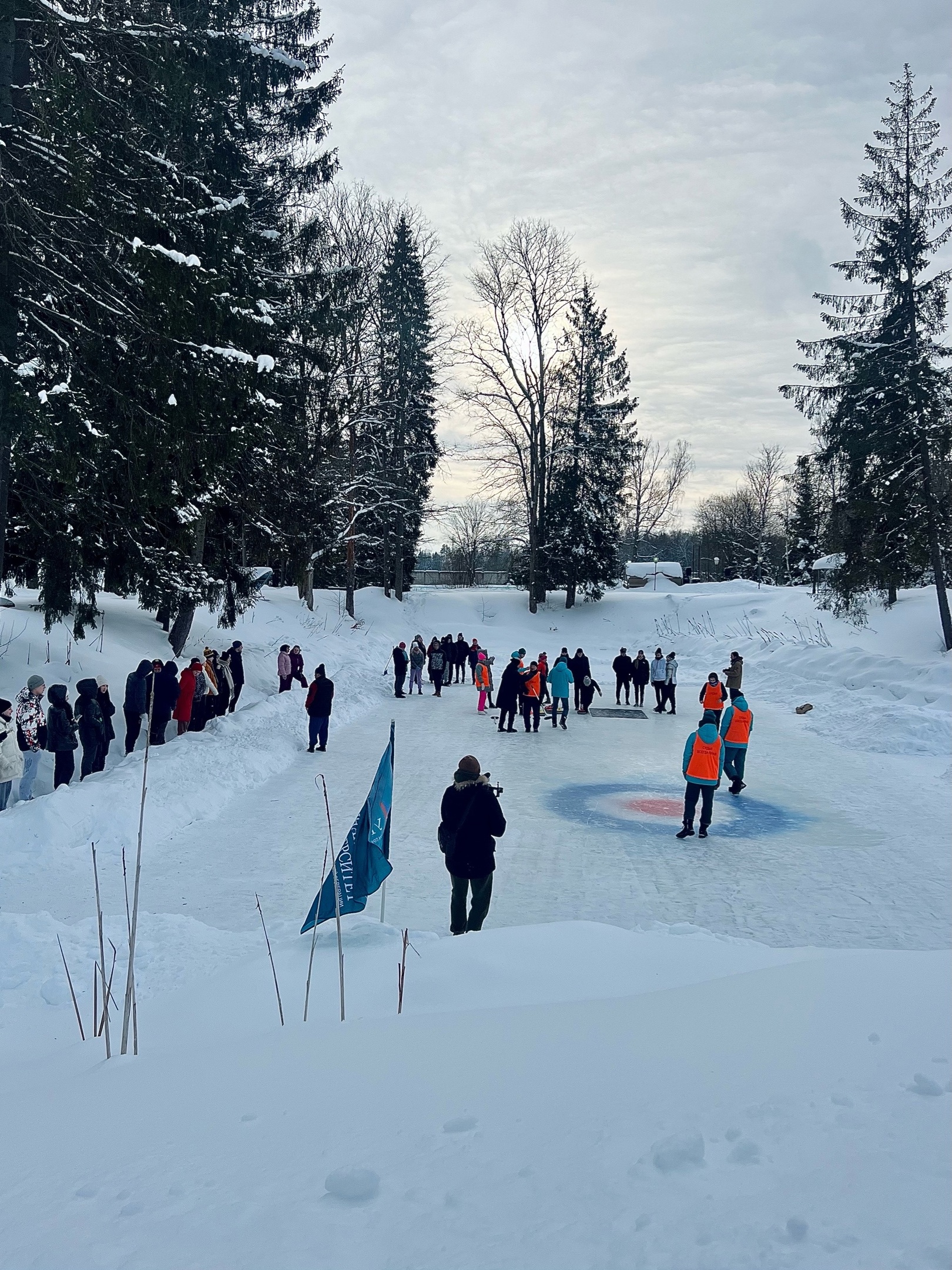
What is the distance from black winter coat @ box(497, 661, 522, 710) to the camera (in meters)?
17.4

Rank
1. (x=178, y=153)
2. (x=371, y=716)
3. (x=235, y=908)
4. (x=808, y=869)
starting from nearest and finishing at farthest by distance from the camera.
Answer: (x=235, y=908)
(x=808, y=869)
(x=178, y=153)
(x=371, y=716)

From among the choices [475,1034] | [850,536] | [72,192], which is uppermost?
[72,192]

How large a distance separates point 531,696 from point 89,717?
355 inches

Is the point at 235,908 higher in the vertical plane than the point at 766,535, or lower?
lower

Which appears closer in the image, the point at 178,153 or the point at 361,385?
the point at 178,153

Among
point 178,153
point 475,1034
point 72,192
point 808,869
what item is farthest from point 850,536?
point 475,1034

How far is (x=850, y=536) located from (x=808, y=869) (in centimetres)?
1764

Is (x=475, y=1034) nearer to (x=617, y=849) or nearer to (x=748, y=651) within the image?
(x=617, y=849)

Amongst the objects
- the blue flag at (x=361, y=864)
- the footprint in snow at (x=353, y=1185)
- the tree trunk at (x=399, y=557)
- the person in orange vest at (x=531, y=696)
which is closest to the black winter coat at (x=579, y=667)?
the person in orange vest at (x=531, y=696)

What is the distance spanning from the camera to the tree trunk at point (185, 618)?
18359 mm

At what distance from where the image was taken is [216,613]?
27078 mm

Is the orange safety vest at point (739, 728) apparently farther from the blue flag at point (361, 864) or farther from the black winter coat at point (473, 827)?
the blue flag at point (361, 864)

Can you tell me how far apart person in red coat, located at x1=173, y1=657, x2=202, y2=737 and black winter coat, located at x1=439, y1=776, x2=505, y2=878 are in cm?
887

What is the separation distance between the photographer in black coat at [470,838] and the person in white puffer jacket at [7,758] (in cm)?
572
